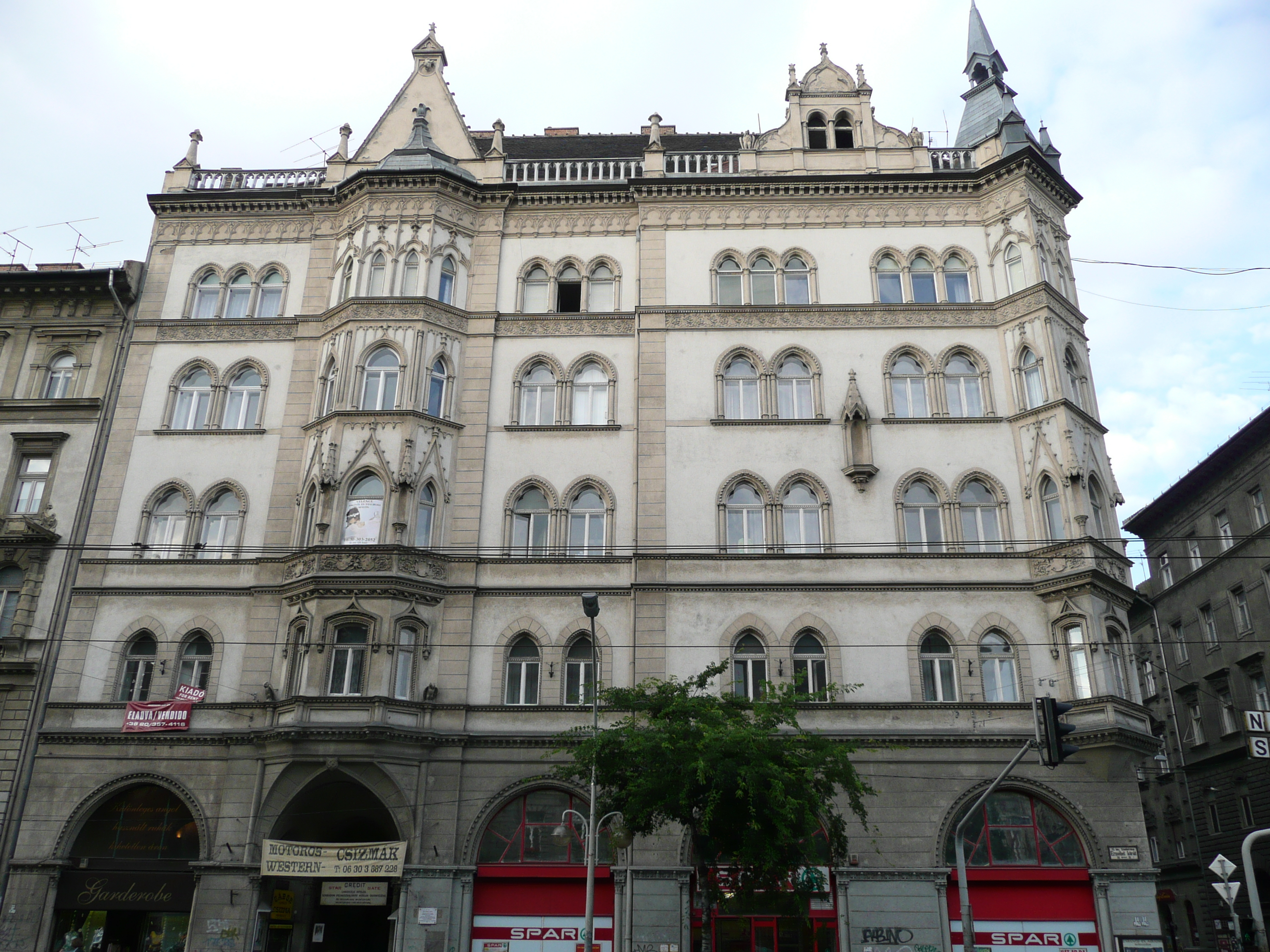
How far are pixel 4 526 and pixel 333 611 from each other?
11262 mm

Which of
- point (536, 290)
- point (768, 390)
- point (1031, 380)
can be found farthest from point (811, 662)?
point (536, 290)

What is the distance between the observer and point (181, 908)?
1046 inches

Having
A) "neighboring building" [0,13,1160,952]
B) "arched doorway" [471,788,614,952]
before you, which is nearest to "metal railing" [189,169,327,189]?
"neighboring building" [0,13,1160,952]

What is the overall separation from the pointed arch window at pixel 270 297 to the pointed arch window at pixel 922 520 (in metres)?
20.5

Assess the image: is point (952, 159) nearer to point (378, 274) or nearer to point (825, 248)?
point (825, 248)

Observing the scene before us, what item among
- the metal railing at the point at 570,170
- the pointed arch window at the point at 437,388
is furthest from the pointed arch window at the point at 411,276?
the metal railing at the point at 570,170

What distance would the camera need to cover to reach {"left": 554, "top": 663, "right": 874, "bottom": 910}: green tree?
2014cm

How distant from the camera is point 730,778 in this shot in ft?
66.1

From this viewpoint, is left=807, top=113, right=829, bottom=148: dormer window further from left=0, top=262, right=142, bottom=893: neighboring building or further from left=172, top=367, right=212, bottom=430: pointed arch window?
left=0, top=262, right=142, bottom=893: neighboring building

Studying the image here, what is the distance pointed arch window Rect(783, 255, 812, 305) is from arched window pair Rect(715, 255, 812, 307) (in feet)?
0.04

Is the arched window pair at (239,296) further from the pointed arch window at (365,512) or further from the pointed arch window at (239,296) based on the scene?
the pointed arch window at (365,512)

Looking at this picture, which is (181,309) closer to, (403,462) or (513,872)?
(403,462)

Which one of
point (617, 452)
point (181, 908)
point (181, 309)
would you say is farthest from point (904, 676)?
point (181, 309)

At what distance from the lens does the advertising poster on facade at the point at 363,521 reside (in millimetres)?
28562
